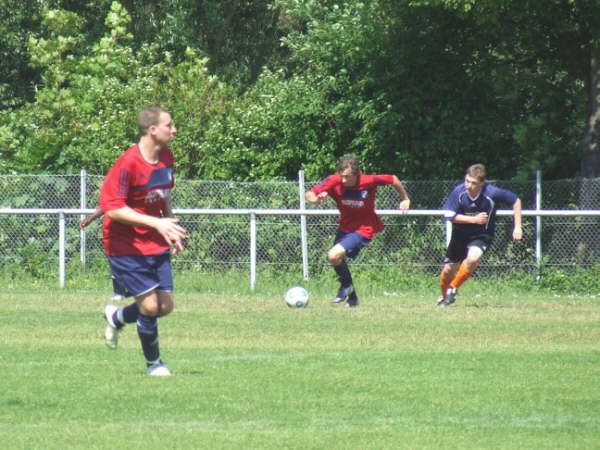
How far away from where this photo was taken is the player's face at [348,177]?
15.6 metres

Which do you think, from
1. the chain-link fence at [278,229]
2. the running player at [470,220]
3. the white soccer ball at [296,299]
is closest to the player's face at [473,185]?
the running player at [470,220]

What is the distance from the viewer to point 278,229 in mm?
19609

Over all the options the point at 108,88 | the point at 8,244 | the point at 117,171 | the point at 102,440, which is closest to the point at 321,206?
the point at 8,244

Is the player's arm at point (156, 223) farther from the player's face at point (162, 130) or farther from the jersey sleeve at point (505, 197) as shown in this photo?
the jersey sleeve at point (505, 197)

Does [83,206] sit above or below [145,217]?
below

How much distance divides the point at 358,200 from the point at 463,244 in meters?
1.49

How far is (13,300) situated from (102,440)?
10.6 m

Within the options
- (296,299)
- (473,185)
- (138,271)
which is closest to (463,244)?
(473,185)

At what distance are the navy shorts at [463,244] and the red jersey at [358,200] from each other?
98 cm

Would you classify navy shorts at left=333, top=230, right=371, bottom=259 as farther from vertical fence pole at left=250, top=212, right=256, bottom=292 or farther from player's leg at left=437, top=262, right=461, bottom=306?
vertical fence pole at left=250, top=212, right=256, bottom=292

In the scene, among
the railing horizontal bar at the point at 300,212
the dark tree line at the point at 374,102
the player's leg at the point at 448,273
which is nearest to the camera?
the player's leg at the point at 448,273

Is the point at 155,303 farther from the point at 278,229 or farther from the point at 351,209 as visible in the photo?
the point at 278,229

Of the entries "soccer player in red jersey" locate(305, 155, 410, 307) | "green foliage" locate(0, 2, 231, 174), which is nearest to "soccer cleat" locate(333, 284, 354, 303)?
"soccer player in red jersey" locate(305, 155, 410, 307)

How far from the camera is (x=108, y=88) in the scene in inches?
992
